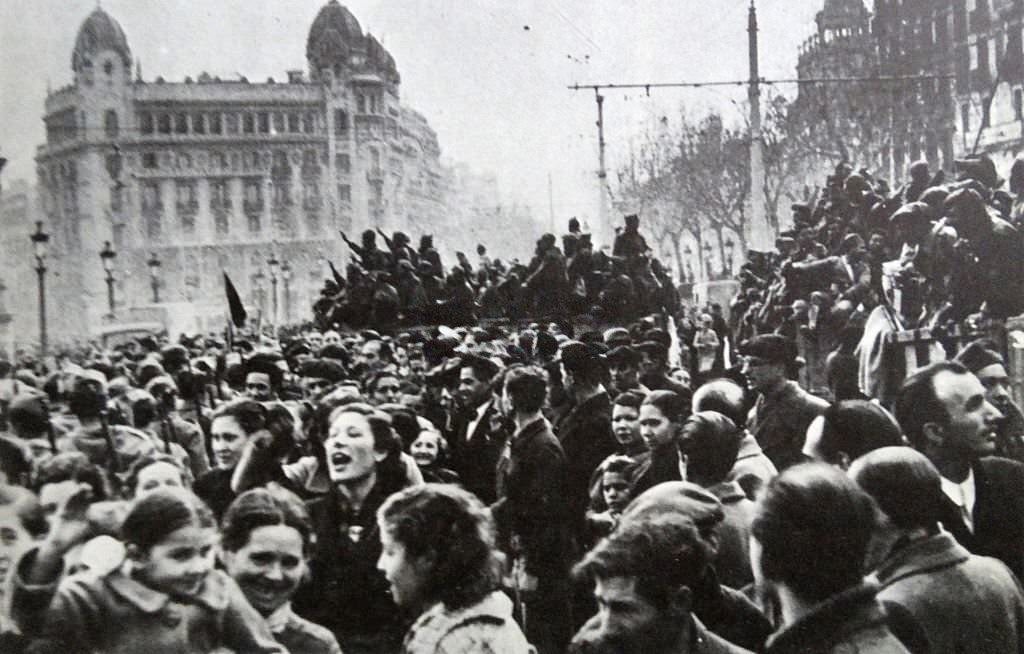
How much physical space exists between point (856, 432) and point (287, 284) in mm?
2738

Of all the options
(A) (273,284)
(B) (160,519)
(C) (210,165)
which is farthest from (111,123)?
(B) (160,519)

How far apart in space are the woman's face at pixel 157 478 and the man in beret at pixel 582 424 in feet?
4.71

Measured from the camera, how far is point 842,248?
15.4 feet

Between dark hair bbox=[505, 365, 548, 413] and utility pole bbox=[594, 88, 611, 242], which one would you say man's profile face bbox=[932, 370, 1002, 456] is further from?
utility pole bbox=[594, 88, 611, 242]

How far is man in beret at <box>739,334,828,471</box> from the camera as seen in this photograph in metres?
3.83

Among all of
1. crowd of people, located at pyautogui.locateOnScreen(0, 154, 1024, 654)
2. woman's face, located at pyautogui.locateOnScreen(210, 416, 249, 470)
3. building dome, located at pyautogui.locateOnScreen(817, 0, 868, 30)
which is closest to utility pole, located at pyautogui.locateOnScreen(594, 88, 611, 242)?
crowd of people, located at pyautogui.locateOnScreen(0, 154, 1024, 654)

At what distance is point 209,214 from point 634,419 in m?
2.09

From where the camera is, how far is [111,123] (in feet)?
14.1

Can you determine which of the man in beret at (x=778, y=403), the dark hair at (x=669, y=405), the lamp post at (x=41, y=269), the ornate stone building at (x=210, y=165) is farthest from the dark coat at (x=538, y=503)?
the lamp post at (x=41, y=269)

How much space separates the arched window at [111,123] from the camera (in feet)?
13.9

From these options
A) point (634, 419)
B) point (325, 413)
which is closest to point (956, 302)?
point (634, 419)

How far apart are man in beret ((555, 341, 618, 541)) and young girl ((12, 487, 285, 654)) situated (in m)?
1.26

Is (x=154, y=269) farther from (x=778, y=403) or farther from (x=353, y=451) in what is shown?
(x=778, y=403)

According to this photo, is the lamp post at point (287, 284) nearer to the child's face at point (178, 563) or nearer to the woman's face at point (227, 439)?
the woman's face at point (227, 439)
